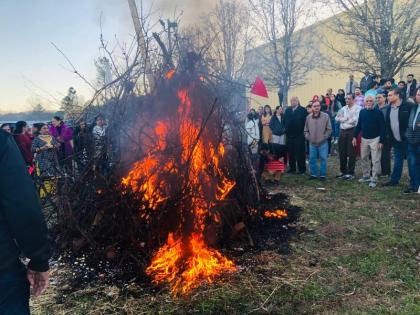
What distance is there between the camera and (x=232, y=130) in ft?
17.5

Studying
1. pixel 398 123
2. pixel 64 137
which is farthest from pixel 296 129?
pixel 64 137

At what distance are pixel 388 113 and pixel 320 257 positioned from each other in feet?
16.1

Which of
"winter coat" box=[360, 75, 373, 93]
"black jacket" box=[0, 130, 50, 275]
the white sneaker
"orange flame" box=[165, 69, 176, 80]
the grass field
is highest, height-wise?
"winter coat" box=[360, 75, 373, 93]

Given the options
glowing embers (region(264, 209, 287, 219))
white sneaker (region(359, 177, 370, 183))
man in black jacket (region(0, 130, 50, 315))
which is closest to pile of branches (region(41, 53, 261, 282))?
glowing embers (region(264, 209, 287, 219))

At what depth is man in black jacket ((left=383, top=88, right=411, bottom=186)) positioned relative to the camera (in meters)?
7.38

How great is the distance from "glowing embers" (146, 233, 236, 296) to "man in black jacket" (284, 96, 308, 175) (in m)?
6.25

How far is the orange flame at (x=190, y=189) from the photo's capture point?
3.98 metres

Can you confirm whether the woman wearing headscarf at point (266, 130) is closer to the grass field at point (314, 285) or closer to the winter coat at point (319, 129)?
the winter coat at point (319, 129)

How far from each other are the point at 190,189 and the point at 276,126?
655cm

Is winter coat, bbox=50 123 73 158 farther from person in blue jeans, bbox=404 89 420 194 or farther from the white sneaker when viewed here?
person in blue jeans, bbox=404 89 420 194

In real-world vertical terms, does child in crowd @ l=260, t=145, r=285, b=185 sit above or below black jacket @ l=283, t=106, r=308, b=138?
below

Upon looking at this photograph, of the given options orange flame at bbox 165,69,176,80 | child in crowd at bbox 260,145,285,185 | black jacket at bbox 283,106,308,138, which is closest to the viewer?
orange flame at bbox 165,69,176,80

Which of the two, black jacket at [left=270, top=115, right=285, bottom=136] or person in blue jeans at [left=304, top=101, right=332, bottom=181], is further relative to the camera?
black jacket at [left=270, top=115, right=285, bottom=136]

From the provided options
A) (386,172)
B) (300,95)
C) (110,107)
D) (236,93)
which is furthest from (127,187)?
(300,95)
